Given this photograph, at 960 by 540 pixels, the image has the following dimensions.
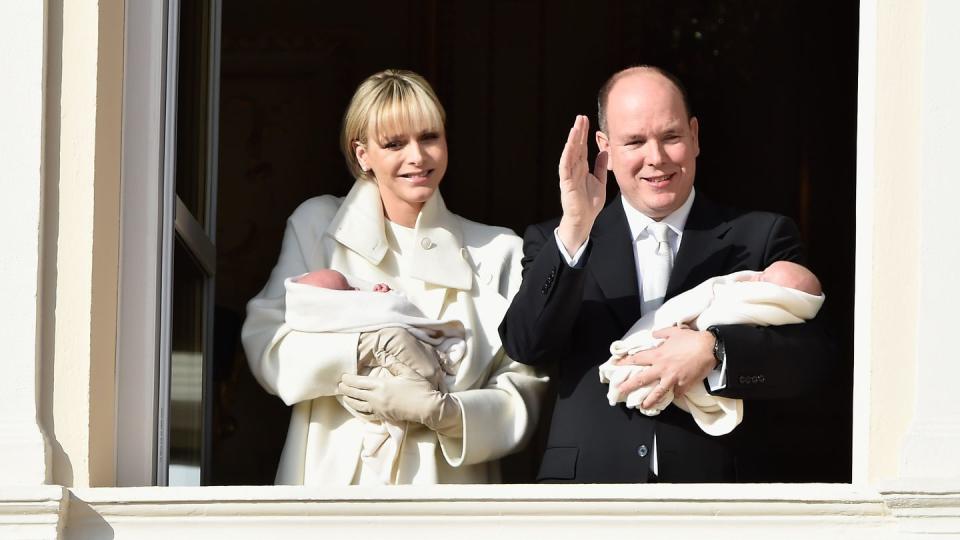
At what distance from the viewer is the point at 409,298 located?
18.2 feet

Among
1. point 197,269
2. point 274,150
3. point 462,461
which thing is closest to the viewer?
point 462,461

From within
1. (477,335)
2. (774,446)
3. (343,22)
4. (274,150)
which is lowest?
(774,446)

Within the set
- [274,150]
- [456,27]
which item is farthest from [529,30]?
[274,150]

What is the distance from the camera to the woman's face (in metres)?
5.54

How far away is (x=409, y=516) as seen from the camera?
16.1 feet

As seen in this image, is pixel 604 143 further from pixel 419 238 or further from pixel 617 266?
pixel 419 238

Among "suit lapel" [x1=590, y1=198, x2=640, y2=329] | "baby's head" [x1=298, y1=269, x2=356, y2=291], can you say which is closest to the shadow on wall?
"baby's head" [x1=298, y1=269, x2=356, y2=291]

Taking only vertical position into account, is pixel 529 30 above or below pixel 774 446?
above

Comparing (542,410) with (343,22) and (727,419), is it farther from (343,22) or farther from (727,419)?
(343,22)

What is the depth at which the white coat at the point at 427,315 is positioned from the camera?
5.30m

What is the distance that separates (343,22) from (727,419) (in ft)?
12.3

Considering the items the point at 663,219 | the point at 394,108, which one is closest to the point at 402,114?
the point at 394,108

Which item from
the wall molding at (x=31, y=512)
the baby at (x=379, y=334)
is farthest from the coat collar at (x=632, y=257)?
the wall molding at (x=31, y=512)
